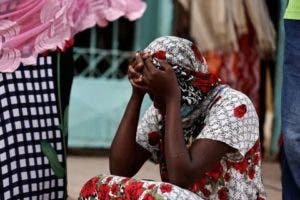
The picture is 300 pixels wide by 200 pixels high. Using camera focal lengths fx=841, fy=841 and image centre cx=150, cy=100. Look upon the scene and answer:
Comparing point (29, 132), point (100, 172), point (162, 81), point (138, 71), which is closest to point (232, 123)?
point (162, 81)

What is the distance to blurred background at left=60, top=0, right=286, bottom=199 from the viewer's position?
6805 mm

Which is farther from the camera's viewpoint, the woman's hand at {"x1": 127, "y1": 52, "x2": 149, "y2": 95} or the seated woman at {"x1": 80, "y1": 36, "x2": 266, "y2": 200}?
the woman's hand at {"x1": 127, "y1": 52, "x2": 149, "y2": 95}

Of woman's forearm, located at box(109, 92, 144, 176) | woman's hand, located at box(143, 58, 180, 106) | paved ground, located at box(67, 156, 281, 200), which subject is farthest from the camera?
paved ground, located at box(67, 156, 281, 200)

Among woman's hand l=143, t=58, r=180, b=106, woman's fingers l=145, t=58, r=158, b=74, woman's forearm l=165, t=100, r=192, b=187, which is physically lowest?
woman's forearm l=165, t=100, r=192, b=187

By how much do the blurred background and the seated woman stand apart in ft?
10.2

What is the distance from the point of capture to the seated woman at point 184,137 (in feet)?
10.7

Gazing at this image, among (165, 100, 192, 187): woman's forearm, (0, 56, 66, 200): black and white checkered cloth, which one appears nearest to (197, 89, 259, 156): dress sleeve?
(165, 100, 192, 187): woman's forearm

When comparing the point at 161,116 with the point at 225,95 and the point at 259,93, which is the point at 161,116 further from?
the point at 259,93

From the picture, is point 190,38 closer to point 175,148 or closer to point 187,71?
point 187,71

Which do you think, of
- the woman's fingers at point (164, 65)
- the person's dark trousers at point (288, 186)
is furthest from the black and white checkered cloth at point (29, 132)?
the person's dark trousers at point (288, 186)

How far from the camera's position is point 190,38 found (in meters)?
6.82

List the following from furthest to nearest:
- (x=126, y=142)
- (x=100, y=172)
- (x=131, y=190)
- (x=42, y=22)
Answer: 1. (x=100, y=172)
2. (x=42, y=22)
3. (x=126, y=142)
4. (x=131, y=190)

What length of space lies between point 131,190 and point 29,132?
91 centimetres

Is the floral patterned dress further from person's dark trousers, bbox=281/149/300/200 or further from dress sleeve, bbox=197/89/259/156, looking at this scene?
person's dark trousers, bbox=281/149/300/200
